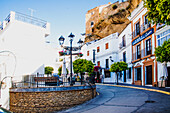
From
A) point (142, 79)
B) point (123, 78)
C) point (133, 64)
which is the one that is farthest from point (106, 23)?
point (142, 79)

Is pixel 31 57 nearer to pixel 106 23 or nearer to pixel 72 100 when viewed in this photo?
pixel 72 100

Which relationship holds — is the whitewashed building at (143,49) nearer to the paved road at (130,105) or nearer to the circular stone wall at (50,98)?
the paved road at (130,105)

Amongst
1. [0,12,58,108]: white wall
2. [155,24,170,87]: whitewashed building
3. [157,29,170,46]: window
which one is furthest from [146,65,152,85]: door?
[0,12,58,108]: white wall

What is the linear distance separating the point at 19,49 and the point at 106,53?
68.7ft

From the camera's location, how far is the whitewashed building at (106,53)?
33.8 metres

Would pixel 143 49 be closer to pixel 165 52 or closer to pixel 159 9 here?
pixel 165 52

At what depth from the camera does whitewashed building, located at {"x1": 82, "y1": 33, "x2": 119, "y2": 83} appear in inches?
1332

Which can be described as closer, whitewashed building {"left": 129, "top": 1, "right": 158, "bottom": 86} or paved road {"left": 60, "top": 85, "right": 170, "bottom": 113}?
paved road {"left": 60, "top": 85, "right": 170, "bottom": 113}

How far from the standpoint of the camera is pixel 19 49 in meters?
17.3

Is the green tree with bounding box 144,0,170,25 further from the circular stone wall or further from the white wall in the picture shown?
the white wall

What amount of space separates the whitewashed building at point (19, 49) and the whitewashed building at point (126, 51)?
1389cm

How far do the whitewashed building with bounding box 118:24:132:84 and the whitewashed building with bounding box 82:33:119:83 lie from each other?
151 centimetres

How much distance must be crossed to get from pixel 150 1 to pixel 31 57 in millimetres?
13120

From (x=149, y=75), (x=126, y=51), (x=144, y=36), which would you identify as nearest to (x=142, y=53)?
(x=144, y=36)
